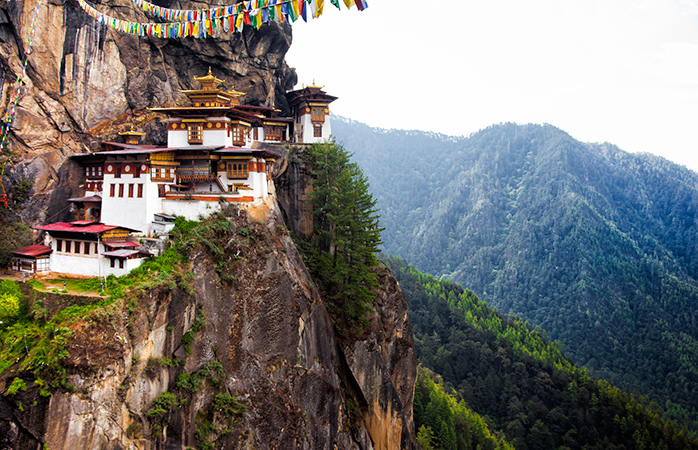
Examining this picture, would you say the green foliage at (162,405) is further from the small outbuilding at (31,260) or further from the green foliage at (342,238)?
the green foliage at (342,238)

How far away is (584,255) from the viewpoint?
557ft

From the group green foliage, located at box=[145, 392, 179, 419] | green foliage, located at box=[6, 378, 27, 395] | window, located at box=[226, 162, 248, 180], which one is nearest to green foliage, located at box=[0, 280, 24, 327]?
green foliage, located at box=[6, 378, 27, 395]

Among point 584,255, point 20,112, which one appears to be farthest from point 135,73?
point 584,255

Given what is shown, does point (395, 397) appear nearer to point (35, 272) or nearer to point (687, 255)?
point (35, 272)

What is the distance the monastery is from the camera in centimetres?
2634

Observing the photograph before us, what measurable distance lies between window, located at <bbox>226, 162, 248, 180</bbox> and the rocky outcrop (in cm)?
360

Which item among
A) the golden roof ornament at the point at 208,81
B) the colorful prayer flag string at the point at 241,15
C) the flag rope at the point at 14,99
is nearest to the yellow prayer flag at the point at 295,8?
the colorful prayer flag string at the point at 241,15

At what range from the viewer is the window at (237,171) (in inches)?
1284

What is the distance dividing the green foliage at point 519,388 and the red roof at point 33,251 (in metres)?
48.7

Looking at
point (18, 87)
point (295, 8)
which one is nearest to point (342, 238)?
point (295, 8)

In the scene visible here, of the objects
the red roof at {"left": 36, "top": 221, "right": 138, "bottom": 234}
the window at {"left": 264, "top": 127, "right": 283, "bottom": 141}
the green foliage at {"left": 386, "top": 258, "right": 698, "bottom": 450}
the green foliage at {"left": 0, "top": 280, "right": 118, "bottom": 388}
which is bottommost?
the green foliage at {"left": 386, "top": 258, "right": 698, "bottom": 450}

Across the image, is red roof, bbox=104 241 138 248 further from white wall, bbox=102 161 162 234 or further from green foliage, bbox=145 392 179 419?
green foliage, bbox=145 392 179 419

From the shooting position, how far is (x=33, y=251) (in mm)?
26625

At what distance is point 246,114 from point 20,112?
16.7 meters
